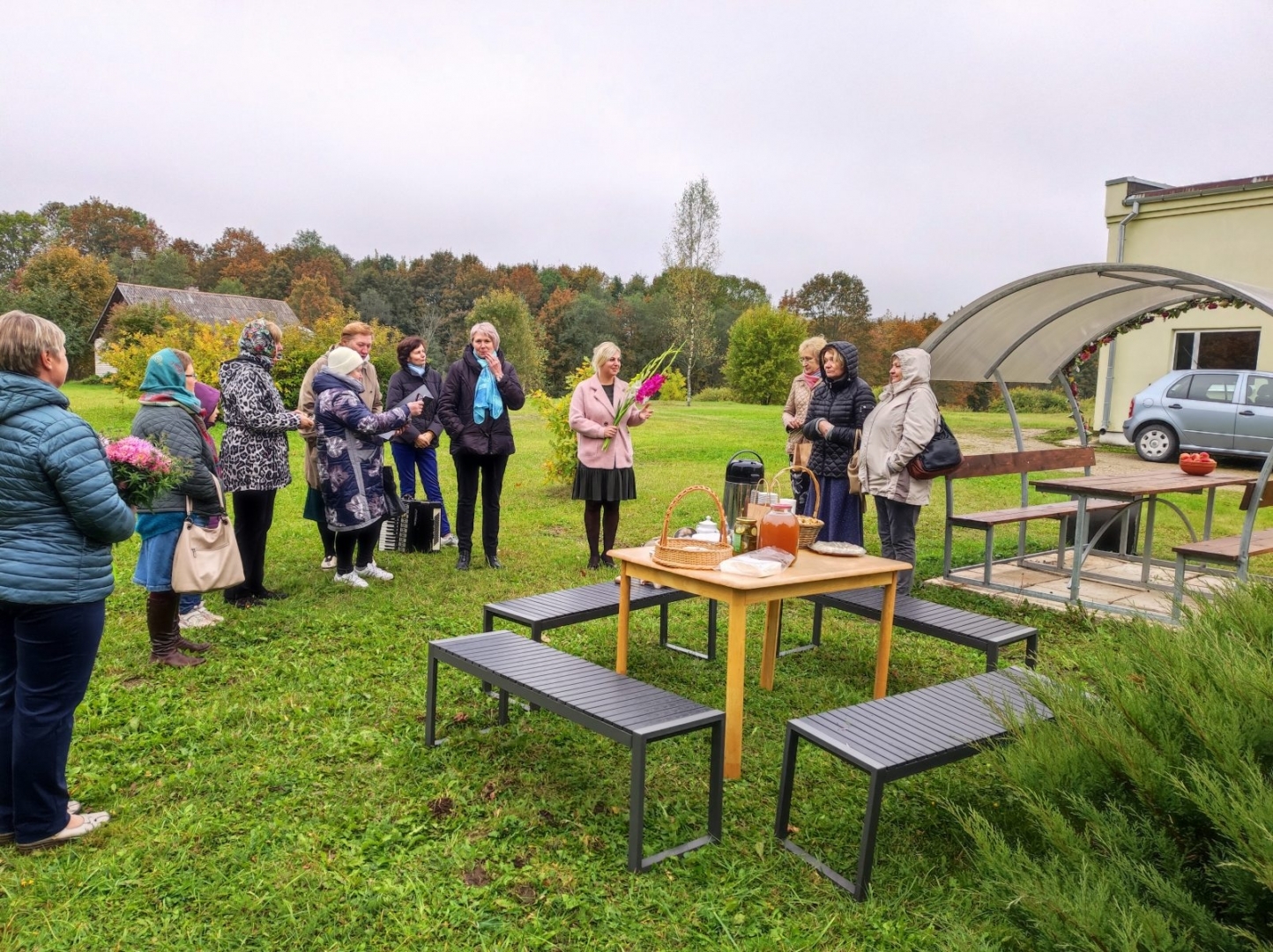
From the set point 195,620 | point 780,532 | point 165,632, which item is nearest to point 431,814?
point 780,532

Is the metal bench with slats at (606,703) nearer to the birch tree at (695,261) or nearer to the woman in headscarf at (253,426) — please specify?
the woman in headscarf at (253,426)

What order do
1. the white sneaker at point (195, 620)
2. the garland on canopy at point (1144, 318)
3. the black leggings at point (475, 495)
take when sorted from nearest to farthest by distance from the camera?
the white sneaker at point (195, 620), the black leggings at point (475, 495), the garland on canopy at point (1144, 318)

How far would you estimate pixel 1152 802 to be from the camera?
182 cm

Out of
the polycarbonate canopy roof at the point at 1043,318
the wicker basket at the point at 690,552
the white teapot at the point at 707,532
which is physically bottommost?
the wicker basket at the point at 690,552

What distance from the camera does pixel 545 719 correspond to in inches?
167

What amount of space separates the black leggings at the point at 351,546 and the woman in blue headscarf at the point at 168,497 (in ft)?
5.07

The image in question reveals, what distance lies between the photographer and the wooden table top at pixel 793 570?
3.64 meters

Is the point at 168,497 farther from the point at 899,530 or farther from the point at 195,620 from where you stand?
the point at 899,530

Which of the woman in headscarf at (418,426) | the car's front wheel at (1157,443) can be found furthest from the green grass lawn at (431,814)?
the car's front wheel at (1157,443)

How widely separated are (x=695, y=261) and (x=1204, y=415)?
1315 inches

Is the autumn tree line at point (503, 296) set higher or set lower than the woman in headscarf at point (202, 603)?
higher

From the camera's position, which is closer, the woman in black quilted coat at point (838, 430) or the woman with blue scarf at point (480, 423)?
the woman in black quilted coat at point (838, 430)

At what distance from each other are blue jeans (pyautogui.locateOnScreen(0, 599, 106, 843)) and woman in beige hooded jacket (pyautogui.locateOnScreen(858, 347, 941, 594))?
4861mm

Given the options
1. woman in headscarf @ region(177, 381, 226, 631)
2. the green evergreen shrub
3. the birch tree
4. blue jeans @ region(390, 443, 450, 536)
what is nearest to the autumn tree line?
the birch tree
